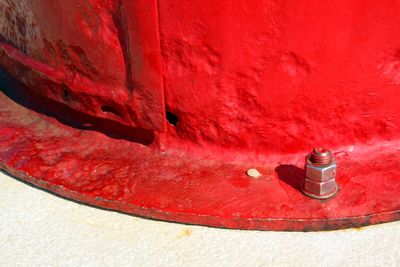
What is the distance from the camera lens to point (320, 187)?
1.90 meters

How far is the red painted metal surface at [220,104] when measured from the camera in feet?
5.97

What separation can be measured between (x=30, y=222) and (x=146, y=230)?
442mm

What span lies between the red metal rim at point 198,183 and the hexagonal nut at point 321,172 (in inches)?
3.7

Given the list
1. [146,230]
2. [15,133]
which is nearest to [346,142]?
[146,230]

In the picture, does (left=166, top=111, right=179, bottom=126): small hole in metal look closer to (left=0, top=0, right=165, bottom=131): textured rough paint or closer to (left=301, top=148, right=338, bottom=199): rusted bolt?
(left=0, top=0, right=165, bottom=131): textured rough paint

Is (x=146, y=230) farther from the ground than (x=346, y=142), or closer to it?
closer to it

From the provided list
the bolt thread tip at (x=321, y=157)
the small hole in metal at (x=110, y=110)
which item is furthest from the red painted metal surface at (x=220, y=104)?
the bolt thread tip at (x=321, y=157)

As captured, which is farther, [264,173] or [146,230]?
[264,173]

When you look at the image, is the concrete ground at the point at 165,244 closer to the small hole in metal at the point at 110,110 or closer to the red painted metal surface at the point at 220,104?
the red painted metal surface at the point at 220,104

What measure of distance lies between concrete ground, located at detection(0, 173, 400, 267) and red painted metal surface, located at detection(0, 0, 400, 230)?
47 mm

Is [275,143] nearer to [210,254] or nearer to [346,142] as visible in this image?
[346,142]

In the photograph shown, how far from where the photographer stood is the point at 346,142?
82.0 inches

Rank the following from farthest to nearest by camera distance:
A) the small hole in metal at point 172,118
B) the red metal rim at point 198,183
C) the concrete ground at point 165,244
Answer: the small hole in metal at point 172,118 < the red metal rim at point 198,183 < the concrete ground at point 165,244

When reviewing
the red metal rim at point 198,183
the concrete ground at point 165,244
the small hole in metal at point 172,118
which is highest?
the small hole in metal at point 172,118
